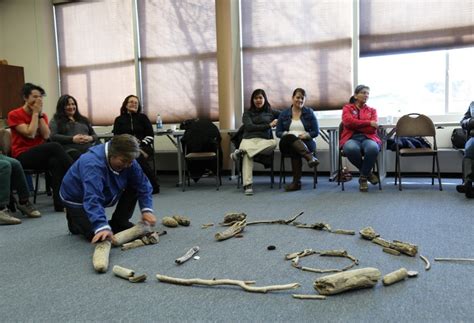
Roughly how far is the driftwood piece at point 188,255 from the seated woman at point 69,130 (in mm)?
2318

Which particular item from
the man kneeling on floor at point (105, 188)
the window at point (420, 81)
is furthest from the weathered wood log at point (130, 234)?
the window at point (420, 81)

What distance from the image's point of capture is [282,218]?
311cm


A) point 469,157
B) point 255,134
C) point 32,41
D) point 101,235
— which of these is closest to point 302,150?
point 255,134

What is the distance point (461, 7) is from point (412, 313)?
460cm

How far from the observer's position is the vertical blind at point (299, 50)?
5.44m

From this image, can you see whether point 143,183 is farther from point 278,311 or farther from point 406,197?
point 406,197

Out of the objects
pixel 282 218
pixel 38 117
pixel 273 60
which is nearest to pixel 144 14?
pixel 273 60

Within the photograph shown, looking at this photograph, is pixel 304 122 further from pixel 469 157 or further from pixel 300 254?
pixel 300 254

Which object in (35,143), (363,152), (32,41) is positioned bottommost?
(363,152)

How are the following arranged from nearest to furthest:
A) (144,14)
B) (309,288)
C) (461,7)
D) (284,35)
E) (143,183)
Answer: (309,288) < (143,183) < (461,7) < (284,35) < (144,14)

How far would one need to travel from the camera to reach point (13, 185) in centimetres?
351

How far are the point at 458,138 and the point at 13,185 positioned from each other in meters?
4.59

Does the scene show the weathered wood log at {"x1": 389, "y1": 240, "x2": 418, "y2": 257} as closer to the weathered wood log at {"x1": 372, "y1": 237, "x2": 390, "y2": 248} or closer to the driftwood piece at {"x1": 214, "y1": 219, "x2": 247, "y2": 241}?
the weathered wood log at {"x1": 372, "y1": 237, "x2": 390, "y2": 248}

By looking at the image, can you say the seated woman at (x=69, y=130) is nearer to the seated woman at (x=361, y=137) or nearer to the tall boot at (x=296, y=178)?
the tall boot at (x=296, y=178)
